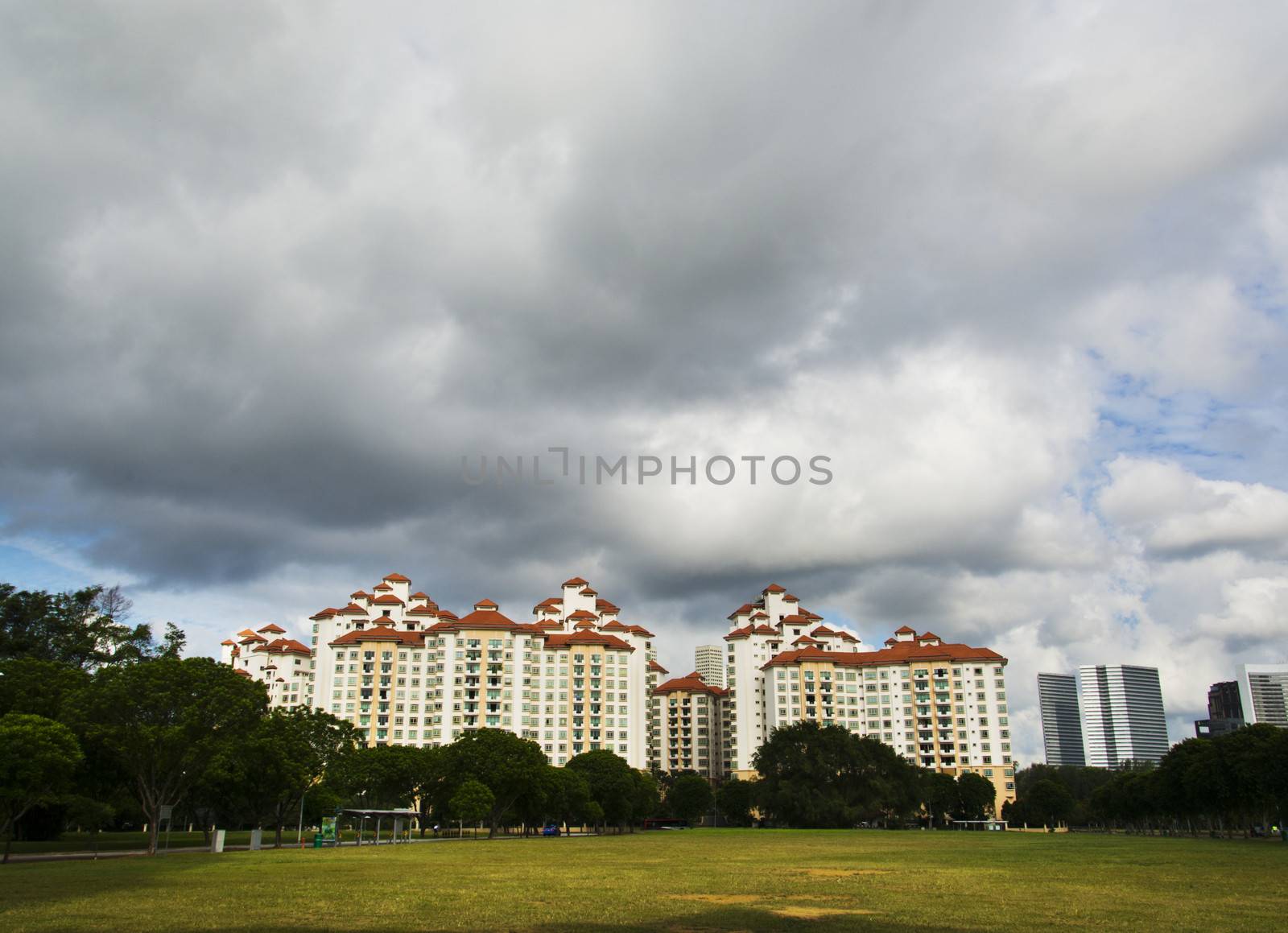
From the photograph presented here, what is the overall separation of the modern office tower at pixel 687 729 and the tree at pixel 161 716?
139 metres

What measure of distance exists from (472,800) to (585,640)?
241 ft

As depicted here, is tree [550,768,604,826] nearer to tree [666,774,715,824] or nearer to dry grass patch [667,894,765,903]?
tree [666,774,715,824]

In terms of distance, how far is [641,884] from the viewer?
31156 mm

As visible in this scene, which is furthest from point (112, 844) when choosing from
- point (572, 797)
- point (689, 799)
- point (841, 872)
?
point (689, 799)

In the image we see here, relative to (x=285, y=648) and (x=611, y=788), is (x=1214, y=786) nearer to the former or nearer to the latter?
(x=611, y=788)

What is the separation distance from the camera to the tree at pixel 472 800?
8950 centimetres

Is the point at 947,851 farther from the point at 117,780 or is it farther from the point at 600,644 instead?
the point at 600,644

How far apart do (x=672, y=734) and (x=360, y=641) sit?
67.4 m

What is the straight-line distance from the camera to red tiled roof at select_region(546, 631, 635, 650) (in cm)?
16225

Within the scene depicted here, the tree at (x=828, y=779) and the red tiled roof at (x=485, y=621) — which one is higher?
the red tiled roof at (x=485, y=621)

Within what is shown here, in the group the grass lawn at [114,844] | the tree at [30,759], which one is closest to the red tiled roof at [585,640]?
the grass lawn at [114,844]

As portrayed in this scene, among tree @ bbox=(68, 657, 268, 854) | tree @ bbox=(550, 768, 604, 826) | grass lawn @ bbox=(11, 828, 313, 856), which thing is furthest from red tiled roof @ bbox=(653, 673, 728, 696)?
tree @ bbox=(68, 657, 268, 854)

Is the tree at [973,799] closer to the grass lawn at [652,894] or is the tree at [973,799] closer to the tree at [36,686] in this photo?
the grass lawn at [652,894]

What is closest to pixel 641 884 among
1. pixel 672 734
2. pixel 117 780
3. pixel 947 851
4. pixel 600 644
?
pixel 947 851
